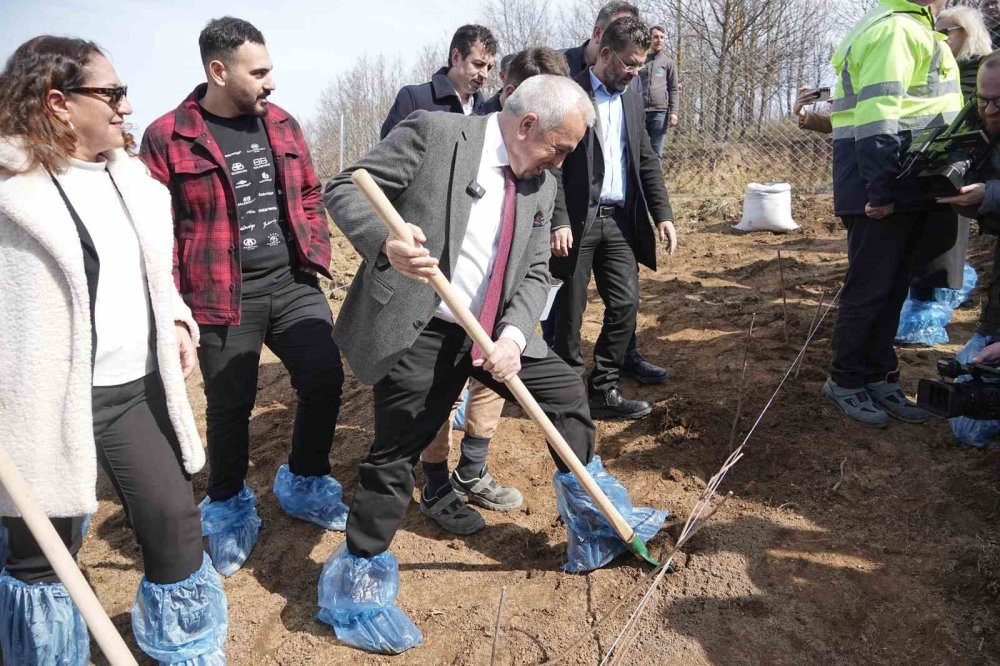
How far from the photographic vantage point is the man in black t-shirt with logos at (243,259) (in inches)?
112

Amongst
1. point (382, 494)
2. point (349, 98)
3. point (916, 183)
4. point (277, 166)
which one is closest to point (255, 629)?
point (382, 494)

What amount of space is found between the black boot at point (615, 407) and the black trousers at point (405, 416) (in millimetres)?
1622

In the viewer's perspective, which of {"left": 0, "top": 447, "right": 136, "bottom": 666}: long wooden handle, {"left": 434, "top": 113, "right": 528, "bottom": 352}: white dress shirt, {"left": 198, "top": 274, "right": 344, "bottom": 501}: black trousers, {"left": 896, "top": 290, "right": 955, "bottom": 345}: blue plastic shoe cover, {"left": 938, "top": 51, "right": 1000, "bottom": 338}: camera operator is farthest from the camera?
{"left": 896, "top": 290, "right": 955, "bottom": 345}: blue plastic shoe cover

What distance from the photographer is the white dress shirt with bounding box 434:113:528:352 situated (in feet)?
7.90

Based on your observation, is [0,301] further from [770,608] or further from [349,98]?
[349,98]

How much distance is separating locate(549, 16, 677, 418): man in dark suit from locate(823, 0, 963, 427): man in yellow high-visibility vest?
99 cm

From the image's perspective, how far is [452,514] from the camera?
10.9ft

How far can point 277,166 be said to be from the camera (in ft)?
10.0

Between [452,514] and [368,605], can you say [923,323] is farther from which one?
[368,605]

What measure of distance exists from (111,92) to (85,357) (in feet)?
2.40

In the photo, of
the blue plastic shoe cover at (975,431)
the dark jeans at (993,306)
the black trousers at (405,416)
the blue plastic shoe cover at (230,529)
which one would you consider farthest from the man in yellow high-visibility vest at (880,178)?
the blue plastic shoe cover at (230,529)

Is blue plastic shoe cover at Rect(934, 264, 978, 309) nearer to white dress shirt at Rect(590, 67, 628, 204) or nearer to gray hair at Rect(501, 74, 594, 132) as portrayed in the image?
white dress shirt at Rect(590, 67, 628, 204)

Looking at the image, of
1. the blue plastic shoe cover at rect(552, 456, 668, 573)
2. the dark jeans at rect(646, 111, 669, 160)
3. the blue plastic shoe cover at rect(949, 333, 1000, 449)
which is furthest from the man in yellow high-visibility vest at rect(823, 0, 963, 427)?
the dark jeans at rect(646, 111, 669, 160)

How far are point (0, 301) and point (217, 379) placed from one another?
47.2 inches
